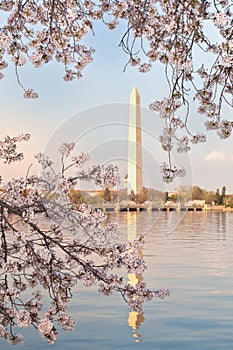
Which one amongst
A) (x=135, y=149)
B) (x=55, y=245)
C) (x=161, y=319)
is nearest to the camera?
(x=55, y=245)

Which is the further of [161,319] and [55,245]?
[161,319]

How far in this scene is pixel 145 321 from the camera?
8.91 meters

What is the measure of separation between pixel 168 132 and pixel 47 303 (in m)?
5.72

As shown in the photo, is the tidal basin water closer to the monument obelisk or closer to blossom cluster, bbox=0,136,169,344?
blossom cluster, bbox=0,136,169,344

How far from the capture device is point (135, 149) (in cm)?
2619

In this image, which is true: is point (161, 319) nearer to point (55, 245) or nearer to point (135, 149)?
point (55, 245)

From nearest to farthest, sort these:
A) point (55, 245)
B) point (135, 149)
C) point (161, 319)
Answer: point (55, 245) < point (161, 319) < point (135, 149)

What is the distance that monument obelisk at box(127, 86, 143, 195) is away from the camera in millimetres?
24194

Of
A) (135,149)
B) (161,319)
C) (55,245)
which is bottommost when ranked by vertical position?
(161,319)

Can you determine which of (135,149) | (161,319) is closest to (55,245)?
(161,319)

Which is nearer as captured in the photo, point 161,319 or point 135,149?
point 161,319

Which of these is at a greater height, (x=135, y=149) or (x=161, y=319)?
(x=135, y=149)

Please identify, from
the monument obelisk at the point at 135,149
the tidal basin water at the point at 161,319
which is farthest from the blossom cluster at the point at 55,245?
the monument obelisk at the point at 135,149

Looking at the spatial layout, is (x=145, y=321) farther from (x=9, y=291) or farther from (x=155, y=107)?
(x=155, y=107)
